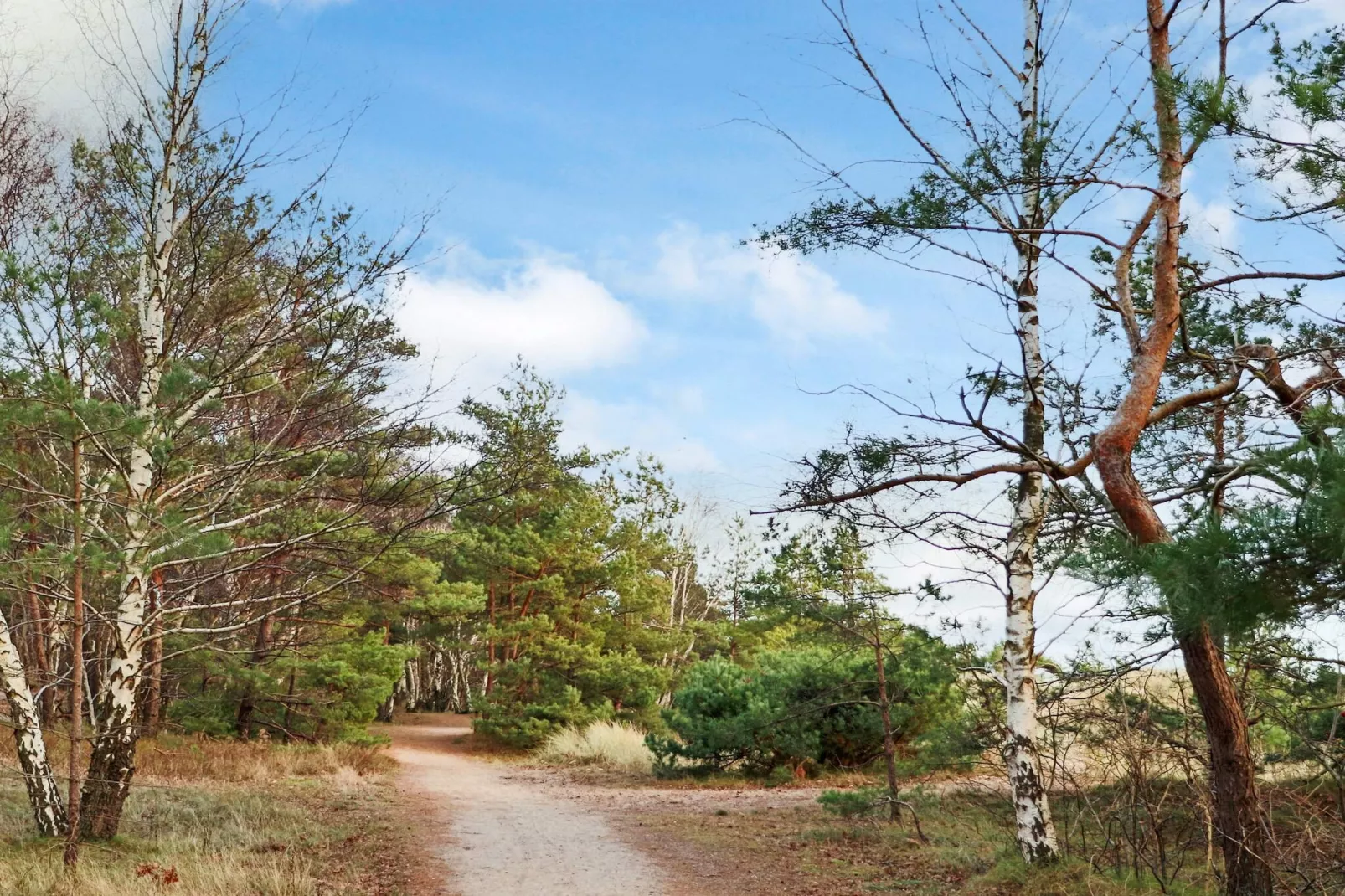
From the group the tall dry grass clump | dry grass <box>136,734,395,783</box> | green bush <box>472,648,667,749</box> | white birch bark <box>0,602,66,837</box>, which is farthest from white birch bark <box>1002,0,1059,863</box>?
green bush <box>472,648,667,749</box>

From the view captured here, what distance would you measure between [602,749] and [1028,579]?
13003 mm

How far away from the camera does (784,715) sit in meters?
14.0

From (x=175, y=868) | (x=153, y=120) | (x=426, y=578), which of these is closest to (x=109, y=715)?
(x=175, y=868)

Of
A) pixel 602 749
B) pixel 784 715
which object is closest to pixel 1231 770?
pixel 784 715

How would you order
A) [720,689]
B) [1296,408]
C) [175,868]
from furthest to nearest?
1. [720,689]
2. [175,868]
3. [1296,408]

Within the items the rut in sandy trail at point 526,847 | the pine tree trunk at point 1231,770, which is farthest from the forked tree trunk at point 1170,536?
the rut in sandy trail at point 526,847

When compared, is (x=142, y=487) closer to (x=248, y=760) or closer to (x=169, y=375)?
(x=169, y=375)

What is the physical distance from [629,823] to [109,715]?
5506 mm

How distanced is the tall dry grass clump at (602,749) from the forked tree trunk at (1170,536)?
40.0 ft

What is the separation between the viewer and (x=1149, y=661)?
567 cm

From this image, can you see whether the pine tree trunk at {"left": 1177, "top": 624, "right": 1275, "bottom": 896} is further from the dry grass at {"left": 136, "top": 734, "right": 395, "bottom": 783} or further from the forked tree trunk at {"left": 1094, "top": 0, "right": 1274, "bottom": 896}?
the dry grass at {"left": 136, "top": 734, "right": 395, "bottom": 783}

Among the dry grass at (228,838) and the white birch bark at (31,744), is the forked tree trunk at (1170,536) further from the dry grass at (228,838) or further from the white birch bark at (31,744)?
the white birch bark at (31,744)

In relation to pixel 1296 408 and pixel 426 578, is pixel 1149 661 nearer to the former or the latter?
pixel 1296 408

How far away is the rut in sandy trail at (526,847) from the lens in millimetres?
7566
